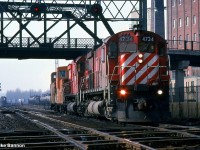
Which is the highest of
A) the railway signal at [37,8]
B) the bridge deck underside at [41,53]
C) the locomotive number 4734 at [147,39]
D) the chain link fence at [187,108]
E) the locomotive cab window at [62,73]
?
the railway signal at [37,8]

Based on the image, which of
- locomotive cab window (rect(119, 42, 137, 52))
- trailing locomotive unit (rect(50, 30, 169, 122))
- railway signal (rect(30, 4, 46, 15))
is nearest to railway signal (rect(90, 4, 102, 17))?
railway signal (rect(30, 4, 46, 15))

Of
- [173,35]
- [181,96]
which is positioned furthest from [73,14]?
[173,35]

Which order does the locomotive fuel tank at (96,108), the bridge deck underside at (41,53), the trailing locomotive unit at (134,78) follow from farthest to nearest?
the bridge deck underside at (41,53), the locomotive fuel tank at (96,108), the trailing locomotive unit at (134,78)

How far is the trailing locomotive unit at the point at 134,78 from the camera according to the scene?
1678 centimetres

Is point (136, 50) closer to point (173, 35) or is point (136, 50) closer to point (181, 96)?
point (181, 96)

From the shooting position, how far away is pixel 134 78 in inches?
695

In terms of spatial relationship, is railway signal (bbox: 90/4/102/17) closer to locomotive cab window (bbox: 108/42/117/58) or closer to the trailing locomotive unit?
the trailing locomotive unit

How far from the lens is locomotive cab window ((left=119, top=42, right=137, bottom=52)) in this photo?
18.2m

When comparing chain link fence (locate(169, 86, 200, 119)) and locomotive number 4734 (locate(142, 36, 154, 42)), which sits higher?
locomotive number 4734 (locate(142, 36, 154, 42))

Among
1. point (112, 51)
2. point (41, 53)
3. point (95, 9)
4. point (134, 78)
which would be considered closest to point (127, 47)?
point (112, 51)

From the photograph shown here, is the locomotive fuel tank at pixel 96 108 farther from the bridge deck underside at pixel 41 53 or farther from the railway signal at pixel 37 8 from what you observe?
the bridge deck underside at pixel 41 53

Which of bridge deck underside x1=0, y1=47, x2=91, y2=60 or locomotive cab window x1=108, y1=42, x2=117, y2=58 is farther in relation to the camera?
bridge deck underside x1=0, y1=47, x2=91, y2=60

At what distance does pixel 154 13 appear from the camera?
92375mm

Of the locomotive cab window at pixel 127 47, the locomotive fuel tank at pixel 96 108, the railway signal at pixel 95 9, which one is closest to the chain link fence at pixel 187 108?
the locomotive fuel tank at pixel 96 108
